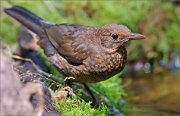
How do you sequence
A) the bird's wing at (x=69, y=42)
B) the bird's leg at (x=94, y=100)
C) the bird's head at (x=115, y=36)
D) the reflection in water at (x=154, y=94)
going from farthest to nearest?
the reflection in water at (x=154, y=94) < the bird's leg at (x=94, y=100) < the bird's wing at (x=69, y=42) < the bird's head at (x=115, y=36)

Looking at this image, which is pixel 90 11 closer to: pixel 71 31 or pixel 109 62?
pixel 71 31

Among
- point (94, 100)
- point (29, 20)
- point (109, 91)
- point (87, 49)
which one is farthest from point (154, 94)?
point (87, 49)

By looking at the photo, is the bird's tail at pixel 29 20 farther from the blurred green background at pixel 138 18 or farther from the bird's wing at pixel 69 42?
the blurred green background at pixel 138 18

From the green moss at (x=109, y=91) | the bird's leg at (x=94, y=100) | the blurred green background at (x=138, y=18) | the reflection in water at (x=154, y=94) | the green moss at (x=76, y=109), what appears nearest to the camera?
the green moss at (x=76, y=109)

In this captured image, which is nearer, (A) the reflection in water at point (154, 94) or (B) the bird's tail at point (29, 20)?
(B) the bird's tail at point (29, 20)

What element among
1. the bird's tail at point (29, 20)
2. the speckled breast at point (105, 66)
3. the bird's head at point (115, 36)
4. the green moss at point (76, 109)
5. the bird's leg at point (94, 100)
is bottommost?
the green moss at point (76, 109)

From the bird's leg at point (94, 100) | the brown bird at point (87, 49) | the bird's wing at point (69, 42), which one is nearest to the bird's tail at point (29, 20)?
the brown bird at point (87, 49)

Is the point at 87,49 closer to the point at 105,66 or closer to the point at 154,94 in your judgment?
the point at 105,66

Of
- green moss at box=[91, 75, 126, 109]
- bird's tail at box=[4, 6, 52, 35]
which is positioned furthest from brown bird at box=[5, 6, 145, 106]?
green moss at box=[91, 75, 126, 109]

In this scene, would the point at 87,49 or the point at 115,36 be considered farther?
the point at 87,49
